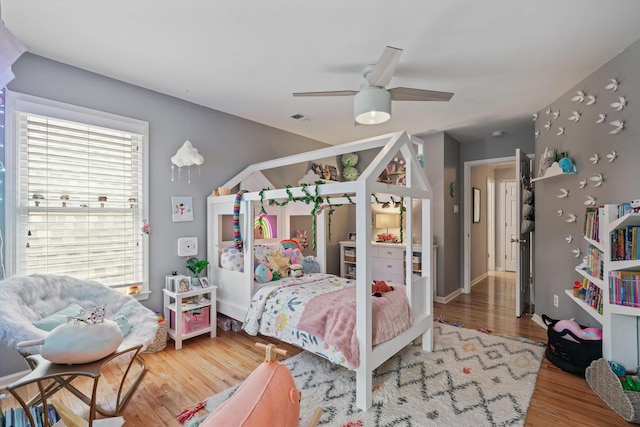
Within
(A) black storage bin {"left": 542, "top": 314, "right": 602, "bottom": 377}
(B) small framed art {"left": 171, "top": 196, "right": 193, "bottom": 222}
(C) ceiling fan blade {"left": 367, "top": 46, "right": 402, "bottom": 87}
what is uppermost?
(C) ceiling fan blade {"left": 367, "top": 46, "right": 402, "bottom": 87}

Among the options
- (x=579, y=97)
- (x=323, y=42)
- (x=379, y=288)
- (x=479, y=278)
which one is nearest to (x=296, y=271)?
(x=379, y=288)

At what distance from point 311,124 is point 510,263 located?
5578mm

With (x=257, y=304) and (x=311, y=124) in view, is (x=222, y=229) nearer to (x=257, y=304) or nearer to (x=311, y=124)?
(x=257, y=304)

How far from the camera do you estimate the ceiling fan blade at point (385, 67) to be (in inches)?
69.6

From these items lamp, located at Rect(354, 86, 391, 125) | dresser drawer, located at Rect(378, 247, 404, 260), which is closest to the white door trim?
dresser drawer, located at Rect(378, 247, 404, 260)

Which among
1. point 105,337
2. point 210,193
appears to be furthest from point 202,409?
point 210,193

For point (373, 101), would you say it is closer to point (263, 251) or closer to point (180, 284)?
point (263, 251)

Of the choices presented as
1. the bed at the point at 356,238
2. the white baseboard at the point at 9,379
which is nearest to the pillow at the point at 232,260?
the bed at the point at 356,238

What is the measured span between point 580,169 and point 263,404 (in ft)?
10.8

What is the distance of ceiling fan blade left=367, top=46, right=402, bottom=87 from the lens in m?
1.77

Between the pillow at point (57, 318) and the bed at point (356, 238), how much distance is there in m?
1.27

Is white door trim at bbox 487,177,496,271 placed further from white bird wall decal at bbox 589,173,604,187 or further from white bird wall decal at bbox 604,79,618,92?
white bird wall decal at bbox 604,79,618,92

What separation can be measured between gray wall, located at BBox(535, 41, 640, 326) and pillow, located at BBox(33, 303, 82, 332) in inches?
153

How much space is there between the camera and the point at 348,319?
2.17m
